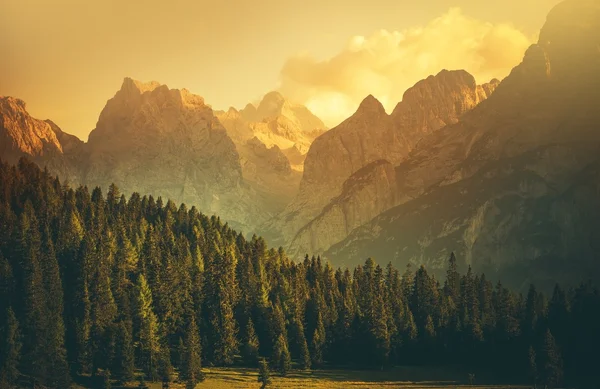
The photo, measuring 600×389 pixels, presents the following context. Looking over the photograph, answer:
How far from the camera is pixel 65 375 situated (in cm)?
19775

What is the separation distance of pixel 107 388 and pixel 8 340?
23.6m

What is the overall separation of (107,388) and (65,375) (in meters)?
9.32

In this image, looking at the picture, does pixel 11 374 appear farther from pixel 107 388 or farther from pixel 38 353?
pixel 107 388

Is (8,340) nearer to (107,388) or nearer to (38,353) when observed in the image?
(38,353)

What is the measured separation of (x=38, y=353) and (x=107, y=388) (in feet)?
55.0

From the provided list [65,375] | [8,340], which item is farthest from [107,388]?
[8,340]

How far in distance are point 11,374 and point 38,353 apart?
7.75 meters

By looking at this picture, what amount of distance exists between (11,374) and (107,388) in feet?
66.1

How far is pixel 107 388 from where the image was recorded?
19900cm

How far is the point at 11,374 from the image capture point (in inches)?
7638

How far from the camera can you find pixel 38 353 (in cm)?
19962

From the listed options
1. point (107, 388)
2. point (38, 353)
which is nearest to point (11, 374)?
point (38, 353)

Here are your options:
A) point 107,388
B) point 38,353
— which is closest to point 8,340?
point 38,353
